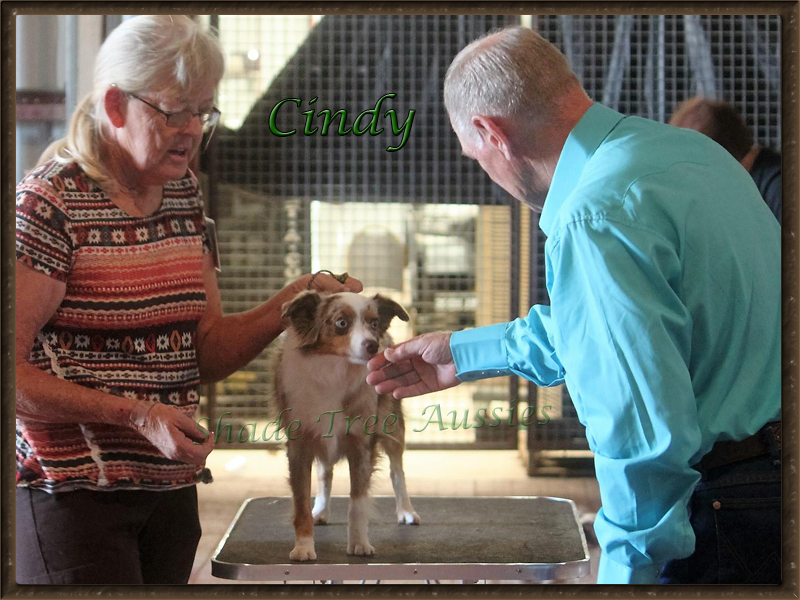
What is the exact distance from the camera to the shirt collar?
108 cm

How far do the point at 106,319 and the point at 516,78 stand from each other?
2.17 feet

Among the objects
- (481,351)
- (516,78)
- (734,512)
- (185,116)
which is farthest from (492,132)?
(734,512)

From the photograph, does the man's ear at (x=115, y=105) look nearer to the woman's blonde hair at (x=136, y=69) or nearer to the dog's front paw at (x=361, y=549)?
the woman's blonde hair at (x=136, y=69)

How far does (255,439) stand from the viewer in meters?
1.38

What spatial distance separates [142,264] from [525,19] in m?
0.75

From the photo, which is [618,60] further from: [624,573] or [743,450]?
[624,573]

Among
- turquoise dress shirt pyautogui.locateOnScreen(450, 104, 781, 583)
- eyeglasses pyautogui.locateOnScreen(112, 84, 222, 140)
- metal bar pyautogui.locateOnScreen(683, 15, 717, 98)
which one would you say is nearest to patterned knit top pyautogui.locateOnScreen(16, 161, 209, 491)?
eyeglasses pyautogui.locateOnScreen(112, 84, 222, 140)

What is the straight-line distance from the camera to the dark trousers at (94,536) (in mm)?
1236

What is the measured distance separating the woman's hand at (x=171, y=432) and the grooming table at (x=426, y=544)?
0.17 metres

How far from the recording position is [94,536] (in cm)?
124

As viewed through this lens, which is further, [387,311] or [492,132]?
[387,311]

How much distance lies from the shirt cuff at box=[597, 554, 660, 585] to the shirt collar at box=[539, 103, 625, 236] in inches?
16.7

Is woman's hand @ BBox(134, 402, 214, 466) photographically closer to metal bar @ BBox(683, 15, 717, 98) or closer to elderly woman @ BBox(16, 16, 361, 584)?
elderly woman @ BBox(16, 16, 361, 584)

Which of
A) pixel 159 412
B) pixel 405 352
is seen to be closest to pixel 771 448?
pixel 405 352
